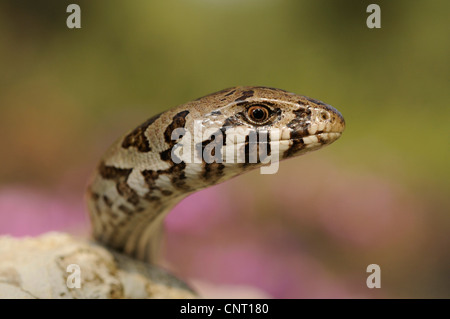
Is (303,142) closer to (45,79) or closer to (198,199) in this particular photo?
(198,199)

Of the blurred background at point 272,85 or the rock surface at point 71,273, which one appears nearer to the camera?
the rock surface at point 71,273

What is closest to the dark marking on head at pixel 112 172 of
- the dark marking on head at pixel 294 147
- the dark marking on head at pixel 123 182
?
the dark marking on head at pixel 123 182

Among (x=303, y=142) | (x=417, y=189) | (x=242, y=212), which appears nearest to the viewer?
(x=303, y=142)

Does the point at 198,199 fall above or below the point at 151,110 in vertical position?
below

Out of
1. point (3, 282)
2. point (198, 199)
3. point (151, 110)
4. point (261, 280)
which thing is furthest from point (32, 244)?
point (151, 110)

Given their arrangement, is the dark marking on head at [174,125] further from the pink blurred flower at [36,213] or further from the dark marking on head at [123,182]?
the pink blurred flower at [36,213]

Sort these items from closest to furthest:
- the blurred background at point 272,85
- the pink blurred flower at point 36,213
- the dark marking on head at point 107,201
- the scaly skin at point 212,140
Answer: the scaly skin at point 212,140 < the dark marking on head at point 107,201 < the pink blurred flower at point 36,213 < the blurred background at point 272,85

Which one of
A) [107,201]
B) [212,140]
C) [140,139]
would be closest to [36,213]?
[107,201]

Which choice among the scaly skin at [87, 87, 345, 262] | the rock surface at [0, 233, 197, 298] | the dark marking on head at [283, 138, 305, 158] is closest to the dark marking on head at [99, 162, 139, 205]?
the scaly skin at [87, 87, 345, 262]
